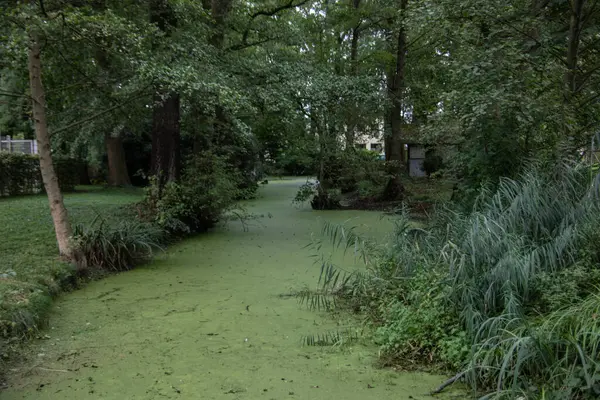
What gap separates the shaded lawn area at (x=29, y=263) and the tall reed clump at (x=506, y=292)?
8.69 feet

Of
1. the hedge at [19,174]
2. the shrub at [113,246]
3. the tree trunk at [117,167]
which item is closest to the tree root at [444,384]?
the shrub at [113,246]

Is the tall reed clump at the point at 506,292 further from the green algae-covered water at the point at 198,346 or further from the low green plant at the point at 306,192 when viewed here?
the low green plant at the point at 306,192

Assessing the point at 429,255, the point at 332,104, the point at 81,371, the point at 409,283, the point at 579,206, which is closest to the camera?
the point at 81,371

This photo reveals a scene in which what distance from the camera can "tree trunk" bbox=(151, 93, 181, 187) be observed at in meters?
8.34

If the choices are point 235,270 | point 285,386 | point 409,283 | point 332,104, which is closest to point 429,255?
point 409,283

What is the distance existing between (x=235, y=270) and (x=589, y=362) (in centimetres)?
426

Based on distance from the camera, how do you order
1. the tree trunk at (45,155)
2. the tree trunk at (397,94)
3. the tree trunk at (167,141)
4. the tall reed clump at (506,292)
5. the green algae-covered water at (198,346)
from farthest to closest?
the tree trunk at (397,94)
the tree trunk at (167,141)
the tree trunk at (45,155)
the green algae-covered water at (198,346)
the tall reed clump at (506,292)

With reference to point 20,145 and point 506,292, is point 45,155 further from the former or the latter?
point 20,145

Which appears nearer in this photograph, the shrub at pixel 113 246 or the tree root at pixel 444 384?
the tree root at pixel 444 384

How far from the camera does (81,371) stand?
3090mm

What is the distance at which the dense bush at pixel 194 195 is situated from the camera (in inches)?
300

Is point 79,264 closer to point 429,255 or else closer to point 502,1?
point 429,255

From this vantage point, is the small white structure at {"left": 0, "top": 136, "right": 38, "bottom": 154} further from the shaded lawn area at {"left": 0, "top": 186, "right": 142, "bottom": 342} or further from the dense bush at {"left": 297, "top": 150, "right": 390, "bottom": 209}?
the dense bush at {"left": 297, "top": 150, "right": 390, "bottom": 209}

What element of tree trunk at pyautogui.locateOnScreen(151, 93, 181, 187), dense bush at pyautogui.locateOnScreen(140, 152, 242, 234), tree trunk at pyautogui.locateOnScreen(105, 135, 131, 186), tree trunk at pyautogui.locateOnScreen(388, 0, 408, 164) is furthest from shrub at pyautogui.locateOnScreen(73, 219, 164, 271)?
tree trunk at pyautogui.locateOnScreen(105, 135, 131, 186)
